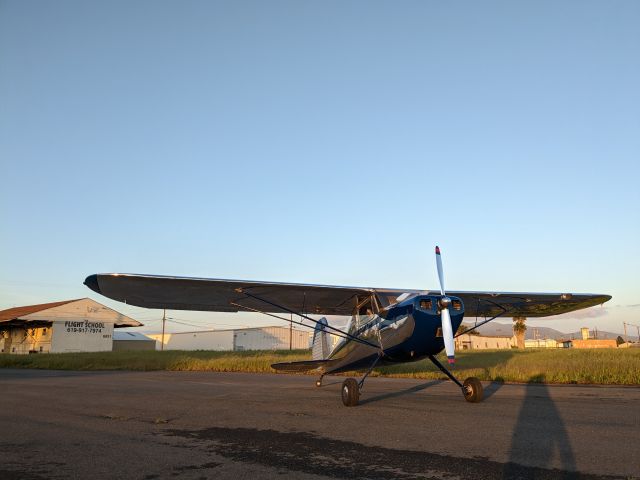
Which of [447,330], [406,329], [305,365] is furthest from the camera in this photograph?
[305,365]

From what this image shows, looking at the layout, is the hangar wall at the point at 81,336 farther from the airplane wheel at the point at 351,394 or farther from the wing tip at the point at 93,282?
the airplane wheel at the point at 351,394

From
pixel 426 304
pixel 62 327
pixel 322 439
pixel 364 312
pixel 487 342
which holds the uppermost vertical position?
pixel 426 304

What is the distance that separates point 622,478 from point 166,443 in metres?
4.98

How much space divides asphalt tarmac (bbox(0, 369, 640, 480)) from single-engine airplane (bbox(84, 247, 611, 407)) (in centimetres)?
118

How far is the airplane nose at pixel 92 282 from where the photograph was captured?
33.1 feet

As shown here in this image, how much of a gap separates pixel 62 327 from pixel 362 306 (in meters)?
52.5

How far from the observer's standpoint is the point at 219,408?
9.53 meters

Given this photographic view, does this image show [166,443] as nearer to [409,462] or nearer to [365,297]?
[409,462]

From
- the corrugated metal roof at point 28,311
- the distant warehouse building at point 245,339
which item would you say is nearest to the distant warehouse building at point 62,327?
the corrugated metal roof at point 28,311

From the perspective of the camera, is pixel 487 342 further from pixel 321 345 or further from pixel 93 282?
pixel 93 282

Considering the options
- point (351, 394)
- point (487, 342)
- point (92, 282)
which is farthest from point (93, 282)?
point (487, 342)

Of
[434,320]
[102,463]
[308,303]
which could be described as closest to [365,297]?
[308,303]

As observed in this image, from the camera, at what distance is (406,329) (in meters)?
9.52

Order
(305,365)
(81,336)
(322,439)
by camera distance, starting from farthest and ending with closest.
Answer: (81,336) → (305,365) → (322,439)
